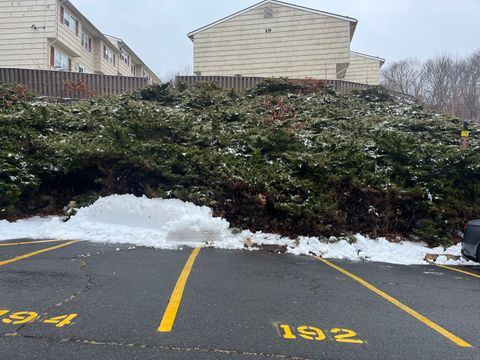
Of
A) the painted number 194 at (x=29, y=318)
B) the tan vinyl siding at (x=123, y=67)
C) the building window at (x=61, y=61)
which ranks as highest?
the tan vinyl siding at (x=123, y=67)

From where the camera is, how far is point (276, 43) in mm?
23859

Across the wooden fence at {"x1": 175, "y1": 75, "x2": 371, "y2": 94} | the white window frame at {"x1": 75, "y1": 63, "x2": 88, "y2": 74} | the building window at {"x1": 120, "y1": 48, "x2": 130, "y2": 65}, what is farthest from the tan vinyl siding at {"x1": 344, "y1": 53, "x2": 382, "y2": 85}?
the building window at {"x1": 120, "y1": 48, "x2": 130, "y2": 65}

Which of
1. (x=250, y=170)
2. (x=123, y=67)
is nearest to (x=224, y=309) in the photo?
(x=250, y=170)

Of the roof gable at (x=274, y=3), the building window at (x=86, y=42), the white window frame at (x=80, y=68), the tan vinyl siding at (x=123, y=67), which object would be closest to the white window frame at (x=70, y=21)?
the building window at (x=86, y=42)

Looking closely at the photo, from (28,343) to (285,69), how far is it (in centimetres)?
2254

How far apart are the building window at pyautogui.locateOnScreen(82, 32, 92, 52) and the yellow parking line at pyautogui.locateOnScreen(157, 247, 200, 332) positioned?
26807 mm

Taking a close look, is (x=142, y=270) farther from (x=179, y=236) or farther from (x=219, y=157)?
(x=219, y=157)

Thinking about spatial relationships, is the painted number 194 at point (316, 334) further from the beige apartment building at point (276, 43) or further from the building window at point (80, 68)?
the building window at point (80, 68)

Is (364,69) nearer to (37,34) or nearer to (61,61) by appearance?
(61,61)

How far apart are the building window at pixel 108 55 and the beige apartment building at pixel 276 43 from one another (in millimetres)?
10333

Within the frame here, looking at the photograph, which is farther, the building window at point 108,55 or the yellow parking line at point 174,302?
the building window at point 108,55

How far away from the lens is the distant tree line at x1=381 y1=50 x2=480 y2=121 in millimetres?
33406

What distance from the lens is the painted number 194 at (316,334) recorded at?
3.80 m

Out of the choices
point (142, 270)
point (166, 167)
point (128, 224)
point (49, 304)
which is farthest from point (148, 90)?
point (49, 304)
